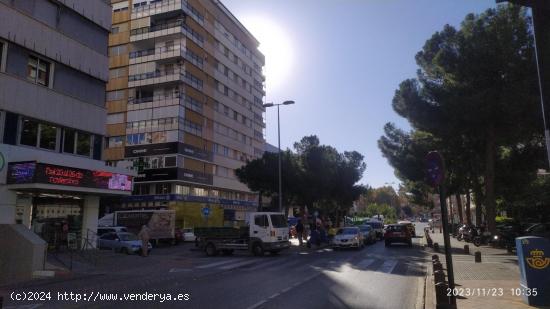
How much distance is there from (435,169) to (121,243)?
2336cm

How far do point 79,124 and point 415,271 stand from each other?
686 inches

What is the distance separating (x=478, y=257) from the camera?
17891mm

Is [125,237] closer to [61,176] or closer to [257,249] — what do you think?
[61,176]

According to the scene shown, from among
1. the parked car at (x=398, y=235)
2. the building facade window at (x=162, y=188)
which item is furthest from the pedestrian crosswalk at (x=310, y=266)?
the building facade window at (x=162, y=188)

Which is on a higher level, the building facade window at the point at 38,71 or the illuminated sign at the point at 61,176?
the building facade window at the point at 38,71

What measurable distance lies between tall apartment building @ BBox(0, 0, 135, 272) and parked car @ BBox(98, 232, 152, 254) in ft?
10.6

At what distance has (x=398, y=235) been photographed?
30.9 m

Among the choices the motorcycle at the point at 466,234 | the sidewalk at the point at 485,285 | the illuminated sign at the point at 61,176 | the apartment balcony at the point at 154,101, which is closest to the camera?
the sidewalk at the point at 485,285

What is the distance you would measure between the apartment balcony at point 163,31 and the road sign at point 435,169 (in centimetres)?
4976

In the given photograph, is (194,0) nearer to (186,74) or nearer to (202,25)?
(202,25)

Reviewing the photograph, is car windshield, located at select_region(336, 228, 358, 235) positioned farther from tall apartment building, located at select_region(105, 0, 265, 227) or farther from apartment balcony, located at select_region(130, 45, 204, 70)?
apartment balcony, located at select_region(130, 45, 204, 70)

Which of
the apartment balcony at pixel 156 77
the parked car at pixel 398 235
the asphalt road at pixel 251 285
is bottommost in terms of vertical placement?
the asphalt road at pixel 251 285

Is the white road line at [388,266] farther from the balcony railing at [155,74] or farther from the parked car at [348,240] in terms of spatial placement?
the balcony railing at [155,74]

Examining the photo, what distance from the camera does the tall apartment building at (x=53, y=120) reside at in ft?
63.1
